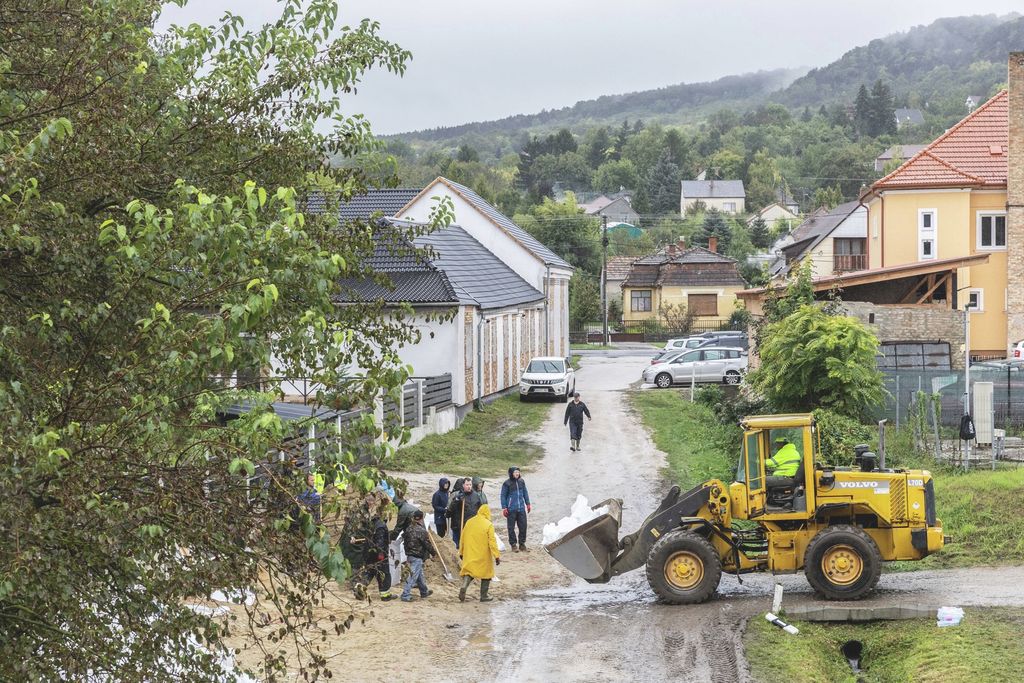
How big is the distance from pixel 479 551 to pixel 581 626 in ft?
7.07

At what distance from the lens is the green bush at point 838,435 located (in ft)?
79.8

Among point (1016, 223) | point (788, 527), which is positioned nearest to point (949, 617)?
point (788, 527)

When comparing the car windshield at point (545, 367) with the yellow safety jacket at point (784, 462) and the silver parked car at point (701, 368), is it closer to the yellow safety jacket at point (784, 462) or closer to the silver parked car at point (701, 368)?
the silver parked car at point (701, 368)

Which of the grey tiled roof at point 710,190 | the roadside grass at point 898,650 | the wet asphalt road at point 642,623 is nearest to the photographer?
the roadside grass at point 898,650

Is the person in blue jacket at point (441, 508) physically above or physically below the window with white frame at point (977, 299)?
below

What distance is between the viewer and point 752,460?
15.9 m

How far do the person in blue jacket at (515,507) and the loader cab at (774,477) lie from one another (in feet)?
14.9

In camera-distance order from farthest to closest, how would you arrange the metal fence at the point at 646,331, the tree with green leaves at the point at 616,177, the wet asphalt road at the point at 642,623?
the tree with green leaves at the point at 616,177
the metal fence at the point at 646,331
the wet asphalt road at the point at 642,623

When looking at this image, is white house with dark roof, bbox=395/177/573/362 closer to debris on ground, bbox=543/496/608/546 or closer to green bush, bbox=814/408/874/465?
green bush, bbox=814/408/874/465

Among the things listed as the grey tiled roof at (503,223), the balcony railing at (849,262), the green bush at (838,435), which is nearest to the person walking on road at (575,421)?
the green bush at (838,435)

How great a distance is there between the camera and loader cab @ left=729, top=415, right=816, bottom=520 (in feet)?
51.5

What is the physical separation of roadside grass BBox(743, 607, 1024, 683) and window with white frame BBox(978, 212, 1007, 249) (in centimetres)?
3477

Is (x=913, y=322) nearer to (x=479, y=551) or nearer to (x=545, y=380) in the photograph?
(x=545, y=380)

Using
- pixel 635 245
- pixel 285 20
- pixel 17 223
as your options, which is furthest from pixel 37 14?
pixel 635 245
